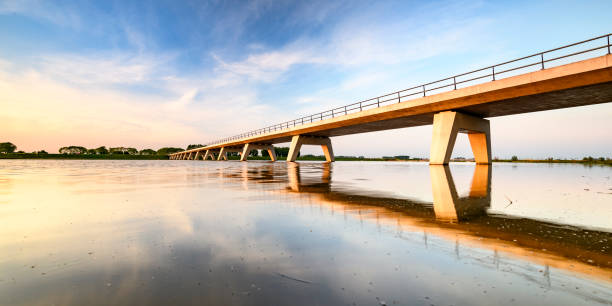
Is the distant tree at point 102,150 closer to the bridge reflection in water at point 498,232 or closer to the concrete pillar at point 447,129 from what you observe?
the concrete pillar at point 447,129

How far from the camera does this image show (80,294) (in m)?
2.29

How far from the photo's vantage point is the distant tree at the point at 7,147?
14412 centimetres

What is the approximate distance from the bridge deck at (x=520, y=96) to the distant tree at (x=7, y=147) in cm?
20651

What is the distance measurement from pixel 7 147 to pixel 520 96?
225418mm

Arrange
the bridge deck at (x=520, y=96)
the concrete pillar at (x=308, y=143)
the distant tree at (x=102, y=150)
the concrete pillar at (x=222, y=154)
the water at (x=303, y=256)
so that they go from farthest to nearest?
the distant tree at (x=102, y=150) < the concrete pillar at (x=222, y=154) < the concrete pillar at (x=308, y=143) < the bridge deck at (x=520, y=96) < the water at (x=303, y=256)

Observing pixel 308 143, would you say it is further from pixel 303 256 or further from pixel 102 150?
pixel 102 150

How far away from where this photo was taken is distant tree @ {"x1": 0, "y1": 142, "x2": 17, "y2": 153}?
144125 millimetres

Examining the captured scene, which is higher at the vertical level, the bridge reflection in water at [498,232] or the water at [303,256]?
the water at [303,256]

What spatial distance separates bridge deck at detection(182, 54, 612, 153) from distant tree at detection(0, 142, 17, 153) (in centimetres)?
20651

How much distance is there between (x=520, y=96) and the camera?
21.6 meters

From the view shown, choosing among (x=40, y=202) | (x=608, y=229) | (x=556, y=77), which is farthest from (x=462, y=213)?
(x=556, y=77)

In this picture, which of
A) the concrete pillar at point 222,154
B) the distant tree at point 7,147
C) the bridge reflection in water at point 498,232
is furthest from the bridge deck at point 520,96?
the distant tree at point 7,147

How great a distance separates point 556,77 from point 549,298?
74.2ft

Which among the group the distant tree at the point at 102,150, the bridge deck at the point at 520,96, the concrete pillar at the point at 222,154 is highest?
the distant tree at the point at 102,150
